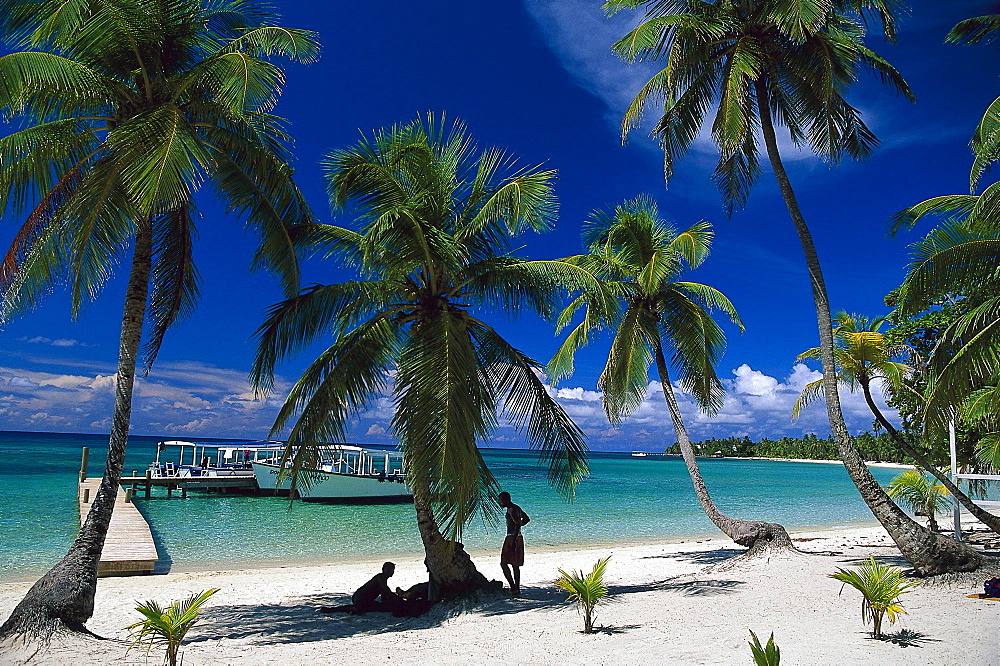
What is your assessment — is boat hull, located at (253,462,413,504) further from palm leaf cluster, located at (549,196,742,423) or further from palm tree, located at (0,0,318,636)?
palm tree, located at (0,0,318,636)

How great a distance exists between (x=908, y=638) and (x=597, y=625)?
3044 mm

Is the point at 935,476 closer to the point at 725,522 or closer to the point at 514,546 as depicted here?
the point at 725,522

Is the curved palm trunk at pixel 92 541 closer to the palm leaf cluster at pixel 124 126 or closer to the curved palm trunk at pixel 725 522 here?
the palm leaf cluster at pixel 124 126

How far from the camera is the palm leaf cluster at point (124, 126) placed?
645 cm

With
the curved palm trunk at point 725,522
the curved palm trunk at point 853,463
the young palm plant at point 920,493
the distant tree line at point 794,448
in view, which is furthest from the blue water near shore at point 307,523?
the distant tree line at point 794,448

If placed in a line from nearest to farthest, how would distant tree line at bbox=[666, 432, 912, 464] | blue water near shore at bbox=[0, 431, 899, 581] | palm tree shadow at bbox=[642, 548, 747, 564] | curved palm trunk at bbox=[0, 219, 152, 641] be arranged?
curved palm trunk at bbox=[0, 219, 152, 641] < palm tree shadow at bbox=[642, 548, 747, 564] < blue water near shore at bbox=[0, 431, 899, 581] < distant tree line at bbox=[666, 432, 912, 464]

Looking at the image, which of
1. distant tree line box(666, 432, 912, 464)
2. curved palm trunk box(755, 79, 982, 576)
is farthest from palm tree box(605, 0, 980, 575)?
distant tree line box(666, 432, 912, 464)

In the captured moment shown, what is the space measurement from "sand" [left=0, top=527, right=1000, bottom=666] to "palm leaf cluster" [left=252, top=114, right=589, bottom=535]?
1588 mm

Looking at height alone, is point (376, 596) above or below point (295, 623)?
above

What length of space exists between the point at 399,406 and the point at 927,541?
7.50 m

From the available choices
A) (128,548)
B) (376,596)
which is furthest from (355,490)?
(376,596)

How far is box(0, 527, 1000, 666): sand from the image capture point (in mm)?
6164

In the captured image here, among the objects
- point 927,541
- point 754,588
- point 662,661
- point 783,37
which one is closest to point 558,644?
point 662,661

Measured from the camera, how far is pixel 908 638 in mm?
6344
